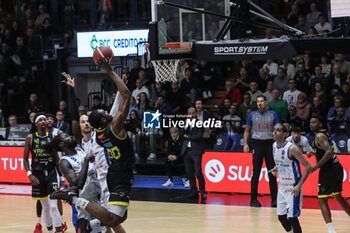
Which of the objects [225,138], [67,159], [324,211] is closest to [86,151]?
[67,159]

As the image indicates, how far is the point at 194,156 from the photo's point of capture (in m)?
14.5

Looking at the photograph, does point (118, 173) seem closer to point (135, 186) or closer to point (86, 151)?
point (86, 151)

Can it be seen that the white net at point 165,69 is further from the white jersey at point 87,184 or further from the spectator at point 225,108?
the white jersey at point 87,184

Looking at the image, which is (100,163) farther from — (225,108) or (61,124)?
(61,124)

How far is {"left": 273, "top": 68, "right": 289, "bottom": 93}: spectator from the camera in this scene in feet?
56.2

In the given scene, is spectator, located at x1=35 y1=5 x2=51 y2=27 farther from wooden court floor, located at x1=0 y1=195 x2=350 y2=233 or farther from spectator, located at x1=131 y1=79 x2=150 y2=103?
wooden court floor, located at x1=0 y1=195 x2=350 y2=233

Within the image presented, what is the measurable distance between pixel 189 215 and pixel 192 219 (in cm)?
37

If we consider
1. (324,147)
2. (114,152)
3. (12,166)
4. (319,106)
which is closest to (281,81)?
(319,106)

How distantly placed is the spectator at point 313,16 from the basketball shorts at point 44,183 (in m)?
9.20

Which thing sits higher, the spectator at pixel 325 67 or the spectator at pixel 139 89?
the spectator at pixel 325 67

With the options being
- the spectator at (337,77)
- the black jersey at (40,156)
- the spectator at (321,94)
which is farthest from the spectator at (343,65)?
the black jersey at (40,156)

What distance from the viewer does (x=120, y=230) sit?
900 cm

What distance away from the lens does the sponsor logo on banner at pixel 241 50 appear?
11289 mm

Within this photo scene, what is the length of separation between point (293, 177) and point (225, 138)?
249 inches
